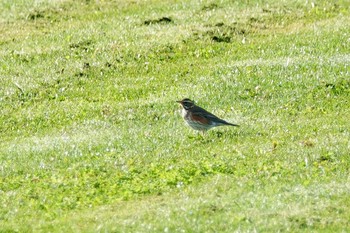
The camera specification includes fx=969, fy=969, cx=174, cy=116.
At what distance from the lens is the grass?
14859 mm

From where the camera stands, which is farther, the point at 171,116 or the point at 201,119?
the point at 171,116

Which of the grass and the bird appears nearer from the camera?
the grass

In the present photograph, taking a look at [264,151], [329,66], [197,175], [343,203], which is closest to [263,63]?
[329,66]

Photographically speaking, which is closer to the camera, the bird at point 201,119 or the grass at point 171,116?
the grass at point 171,116

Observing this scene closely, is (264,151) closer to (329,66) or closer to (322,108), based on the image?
(322,108)

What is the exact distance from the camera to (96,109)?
902 inches

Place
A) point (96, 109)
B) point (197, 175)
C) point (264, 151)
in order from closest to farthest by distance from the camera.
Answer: point (197, 175) < point (264, 151) < point (96, 109)

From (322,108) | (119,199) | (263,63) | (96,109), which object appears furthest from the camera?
(263,63)

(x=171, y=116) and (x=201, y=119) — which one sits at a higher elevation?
(x=201, y=119)

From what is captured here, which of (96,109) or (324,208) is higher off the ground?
(324,208)

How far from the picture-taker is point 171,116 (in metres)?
21.9

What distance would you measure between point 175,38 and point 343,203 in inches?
554

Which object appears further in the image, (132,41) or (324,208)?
(132,41)

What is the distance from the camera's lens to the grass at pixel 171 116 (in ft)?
48.8
